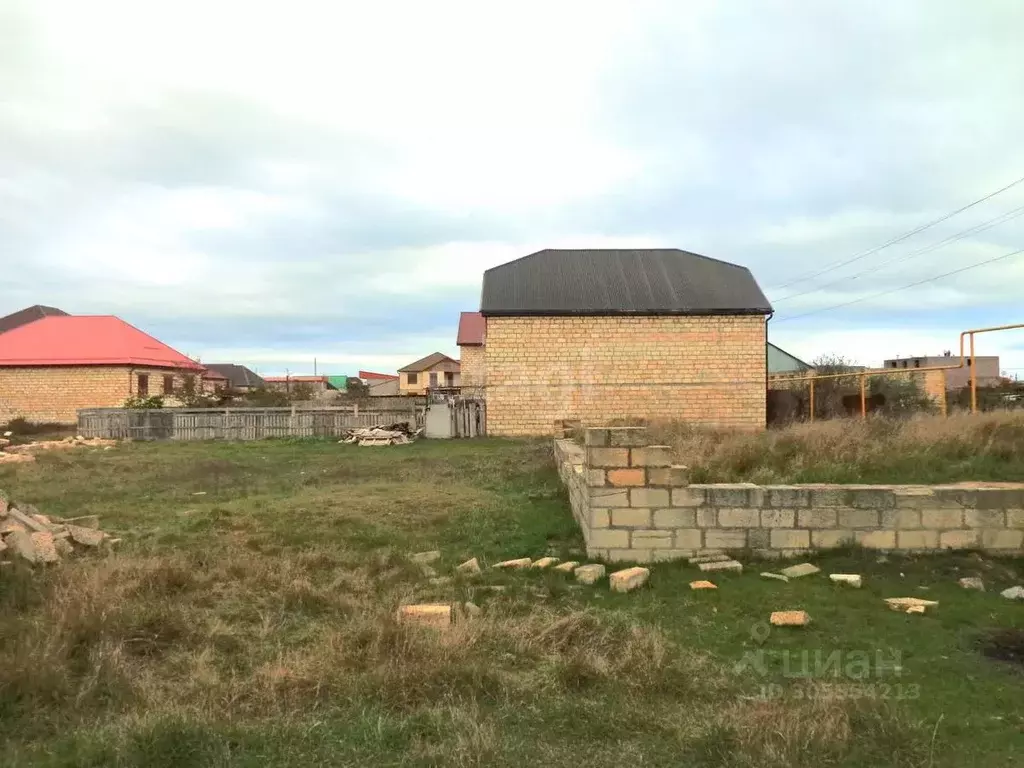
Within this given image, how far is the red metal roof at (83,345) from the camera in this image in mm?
35031

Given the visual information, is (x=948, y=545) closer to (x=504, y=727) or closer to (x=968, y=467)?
(x=968, y=467)

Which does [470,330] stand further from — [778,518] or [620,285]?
[778,518]

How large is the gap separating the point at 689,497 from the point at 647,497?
429mm

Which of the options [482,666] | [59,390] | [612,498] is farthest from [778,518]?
[59,390]

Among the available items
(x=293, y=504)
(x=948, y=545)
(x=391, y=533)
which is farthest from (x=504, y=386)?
(x=948, y=545)

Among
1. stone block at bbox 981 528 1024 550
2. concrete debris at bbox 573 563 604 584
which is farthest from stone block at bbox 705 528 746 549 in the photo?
stone block at bbox 981 528 1024 550

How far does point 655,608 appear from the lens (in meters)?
5.80

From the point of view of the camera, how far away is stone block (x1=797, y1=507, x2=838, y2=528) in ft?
23.5

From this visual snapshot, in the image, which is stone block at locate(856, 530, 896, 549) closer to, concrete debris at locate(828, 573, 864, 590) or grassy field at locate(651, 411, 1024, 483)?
concrete debris at locate(828, 573, 864, 590)

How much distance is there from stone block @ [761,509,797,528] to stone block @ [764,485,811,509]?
0.05 meters

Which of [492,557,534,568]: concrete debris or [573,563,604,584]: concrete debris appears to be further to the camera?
[492,557,534,568]: concrete debris

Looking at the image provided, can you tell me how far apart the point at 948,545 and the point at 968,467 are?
2123 millimetres

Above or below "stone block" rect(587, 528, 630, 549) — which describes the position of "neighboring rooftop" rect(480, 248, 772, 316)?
above

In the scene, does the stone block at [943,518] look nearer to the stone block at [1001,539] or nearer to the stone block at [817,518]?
the stone block at [1001,539]
